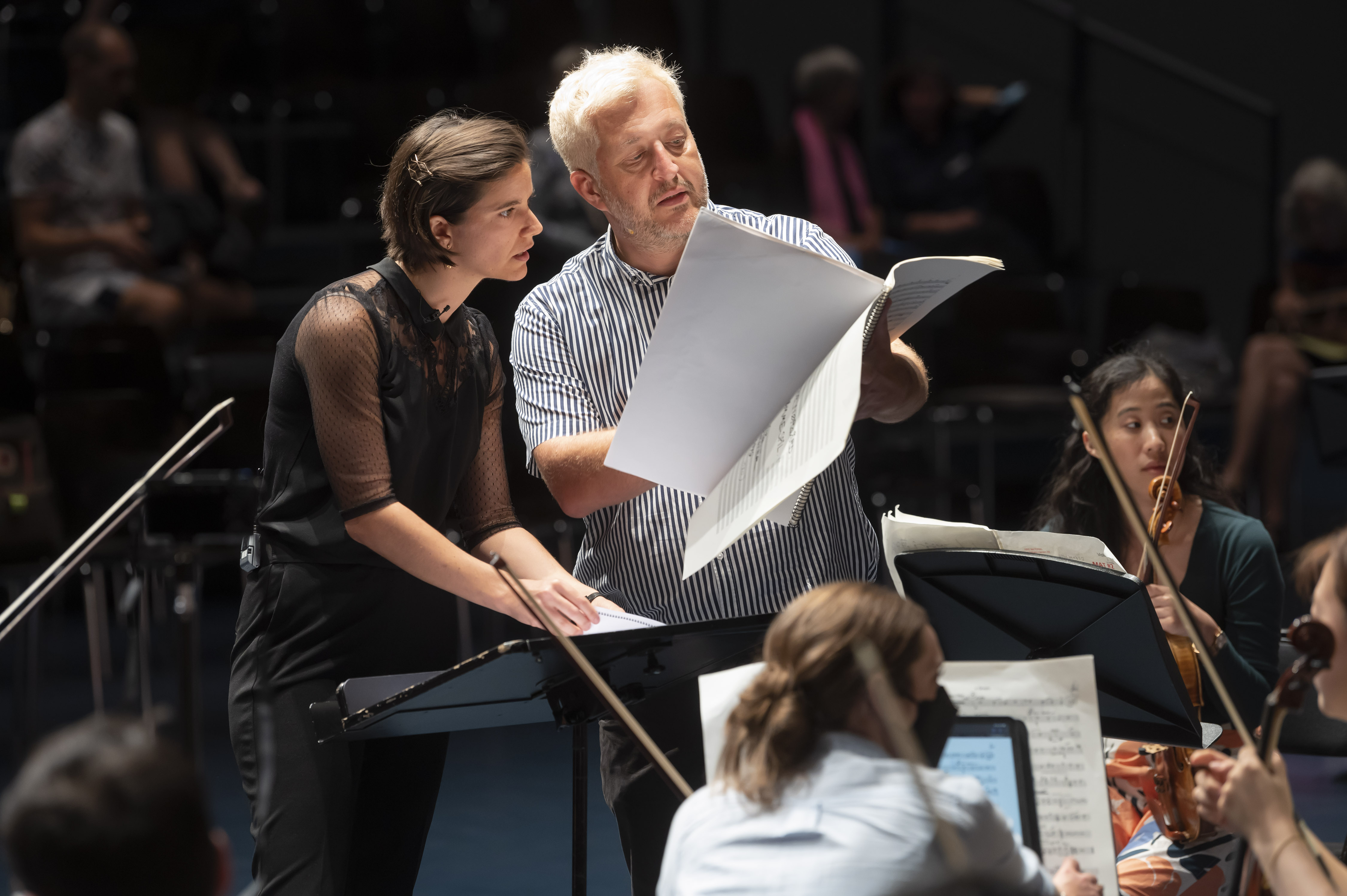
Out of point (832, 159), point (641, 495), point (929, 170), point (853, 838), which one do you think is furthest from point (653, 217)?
point (929, 170)

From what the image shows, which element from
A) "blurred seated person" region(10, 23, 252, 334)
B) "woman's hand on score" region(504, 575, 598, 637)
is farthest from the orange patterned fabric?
"blurred seated person" region(10, 23, 252, 334)

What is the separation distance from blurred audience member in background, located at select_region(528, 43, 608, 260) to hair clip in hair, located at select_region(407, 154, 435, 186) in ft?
9.37

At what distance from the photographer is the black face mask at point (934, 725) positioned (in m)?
1.38

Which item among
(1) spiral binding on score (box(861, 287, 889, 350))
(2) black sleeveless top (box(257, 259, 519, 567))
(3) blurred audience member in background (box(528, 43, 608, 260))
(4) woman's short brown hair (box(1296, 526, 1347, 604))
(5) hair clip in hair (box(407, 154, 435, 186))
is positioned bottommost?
(4) woman's short brown hair (box(1296, 526, 1347, 604))

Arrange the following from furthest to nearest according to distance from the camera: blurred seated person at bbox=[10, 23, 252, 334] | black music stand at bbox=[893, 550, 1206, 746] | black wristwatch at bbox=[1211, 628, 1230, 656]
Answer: blurred seated person at bbox=[10, 23, 252, 334] < black wristwatch at bbox=[1211, 628, 1230, 656] < black music stand at bbox=[893, 550, 1206, 746]

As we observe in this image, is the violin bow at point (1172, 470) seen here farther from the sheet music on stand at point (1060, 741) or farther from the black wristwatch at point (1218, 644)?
the sheet music on stand at point (1060, 741)

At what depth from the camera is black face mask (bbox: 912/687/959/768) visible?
1383 millimetres

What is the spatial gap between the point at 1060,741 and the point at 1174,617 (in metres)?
0.46

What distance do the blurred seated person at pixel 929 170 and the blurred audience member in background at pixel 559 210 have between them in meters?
1.58

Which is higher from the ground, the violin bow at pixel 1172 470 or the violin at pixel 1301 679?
the violin bow at pixel 1172 470

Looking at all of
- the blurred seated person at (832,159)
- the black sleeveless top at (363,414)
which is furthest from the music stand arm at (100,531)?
the blurred seated person at (832,159)

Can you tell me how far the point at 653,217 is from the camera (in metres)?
1.91

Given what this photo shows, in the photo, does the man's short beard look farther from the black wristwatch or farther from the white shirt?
the black wristwatch

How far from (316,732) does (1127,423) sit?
4.66 feet
